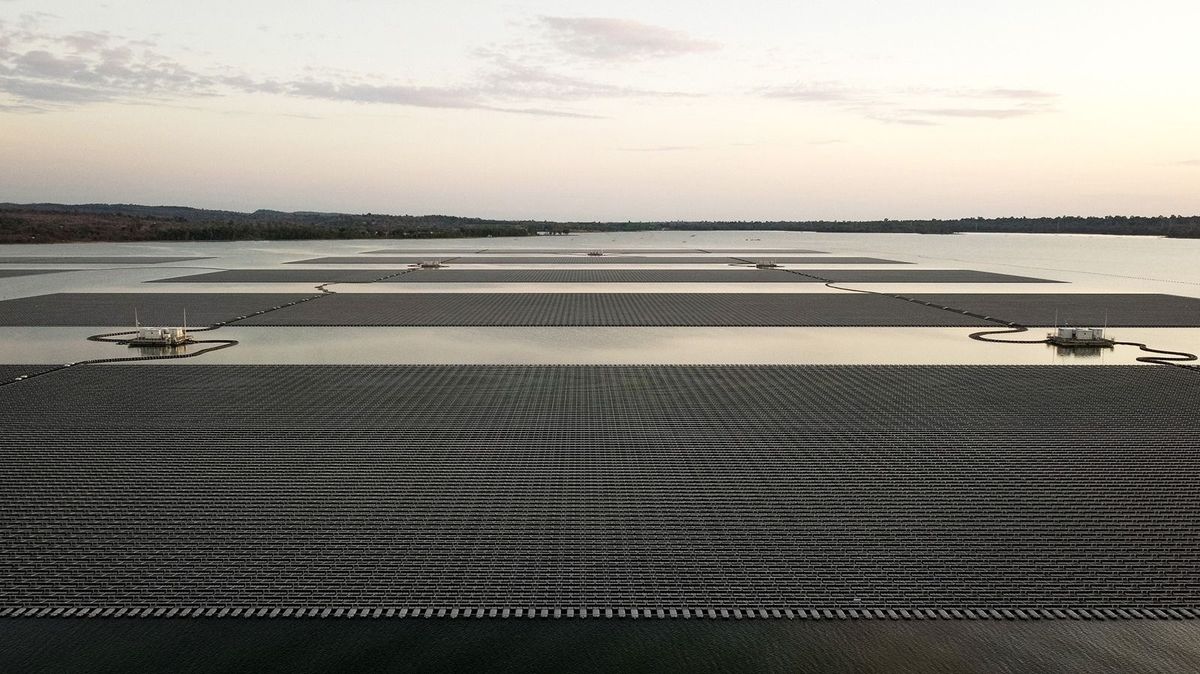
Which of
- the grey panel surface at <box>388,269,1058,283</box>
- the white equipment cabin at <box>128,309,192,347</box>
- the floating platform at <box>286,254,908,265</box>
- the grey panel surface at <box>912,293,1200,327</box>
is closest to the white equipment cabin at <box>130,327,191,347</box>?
the white equipment cabin at <box>128,309,192,347</box>

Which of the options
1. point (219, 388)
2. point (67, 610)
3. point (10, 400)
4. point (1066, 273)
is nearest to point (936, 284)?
point (1066, 273)

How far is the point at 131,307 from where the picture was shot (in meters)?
13.8

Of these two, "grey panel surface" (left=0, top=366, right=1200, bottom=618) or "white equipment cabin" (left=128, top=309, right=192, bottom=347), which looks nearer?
"grey panel surface" (left=0, top=366, right=1200, bottom=618)

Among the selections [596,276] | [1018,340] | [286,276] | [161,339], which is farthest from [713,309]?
[286,276]

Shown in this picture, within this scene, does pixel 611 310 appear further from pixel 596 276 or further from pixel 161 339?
pixel 596 276

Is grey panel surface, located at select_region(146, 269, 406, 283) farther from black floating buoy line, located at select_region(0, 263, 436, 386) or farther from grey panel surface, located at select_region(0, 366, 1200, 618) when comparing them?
grey panel surface, located at select_region(0, 366, 1200, 618)

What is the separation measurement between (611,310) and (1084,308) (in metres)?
7.09

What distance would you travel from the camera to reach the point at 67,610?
11.7 feet

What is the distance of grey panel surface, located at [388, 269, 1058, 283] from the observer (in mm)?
19812

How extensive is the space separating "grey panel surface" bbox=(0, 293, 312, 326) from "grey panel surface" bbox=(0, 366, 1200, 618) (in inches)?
192

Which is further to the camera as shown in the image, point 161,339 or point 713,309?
point 713,309

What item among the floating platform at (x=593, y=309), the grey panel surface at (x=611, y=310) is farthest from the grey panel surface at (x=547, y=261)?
the grey panel surface at (x=611, y=310)

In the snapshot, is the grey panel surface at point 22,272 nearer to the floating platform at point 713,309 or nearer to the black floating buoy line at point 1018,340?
the floating platform at point 713,309

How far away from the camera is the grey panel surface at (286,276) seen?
19.3 metres
